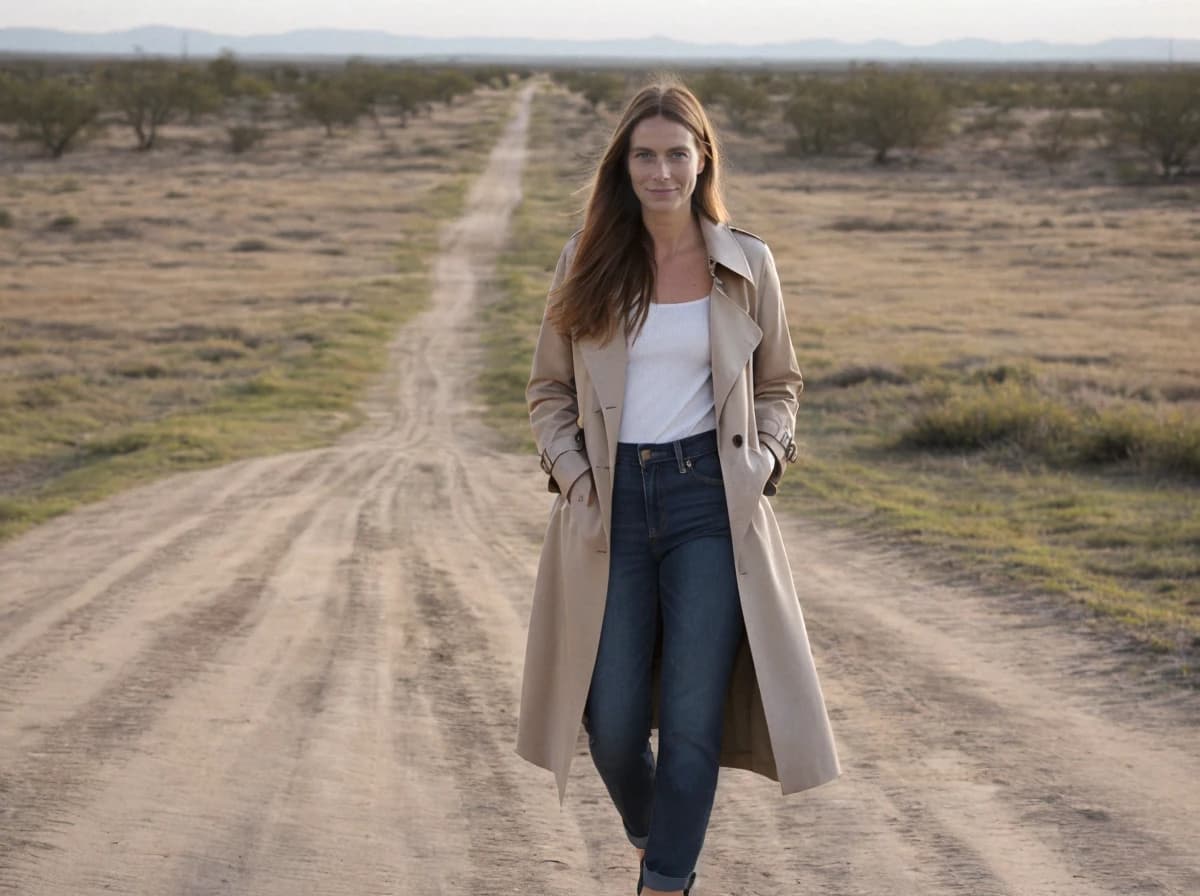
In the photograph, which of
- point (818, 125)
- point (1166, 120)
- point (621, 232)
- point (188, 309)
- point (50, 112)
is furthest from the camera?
point (818, 125)

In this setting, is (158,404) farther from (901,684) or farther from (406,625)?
(901,684)

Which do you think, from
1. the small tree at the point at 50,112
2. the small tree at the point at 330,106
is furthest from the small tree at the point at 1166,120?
the small tree at the point at 50,112

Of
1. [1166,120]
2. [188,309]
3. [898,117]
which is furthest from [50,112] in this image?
[1166,120]

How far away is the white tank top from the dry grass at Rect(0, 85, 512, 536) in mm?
6806

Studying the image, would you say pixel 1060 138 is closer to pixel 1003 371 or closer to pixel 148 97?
pixel 148 97

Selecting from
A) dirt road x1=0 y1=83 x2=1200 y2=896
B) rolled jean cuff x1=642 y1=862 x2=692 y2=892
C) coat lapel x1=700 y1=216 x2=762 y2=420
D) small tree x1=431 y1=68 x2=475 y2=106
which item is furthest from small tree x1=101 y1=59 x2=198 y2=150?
rolled jean cuff x1=642 y1=862 x2=692 y2=892

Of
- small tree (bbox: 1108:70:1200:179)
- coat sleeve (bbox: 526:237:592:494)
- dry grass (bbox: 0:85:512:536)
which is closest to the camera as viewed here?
coat sleeve (bbox: 526:237:592:494)

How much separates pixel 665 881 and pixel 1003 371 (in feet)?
36.9

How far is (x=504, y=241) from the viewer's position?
2714cm

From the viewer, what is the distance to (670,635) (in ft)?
9.66

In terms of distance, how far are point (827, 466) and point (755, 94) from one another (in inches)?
2124

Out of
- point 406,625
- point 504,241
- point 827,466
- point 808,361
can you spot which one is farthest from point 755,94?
point 406,625

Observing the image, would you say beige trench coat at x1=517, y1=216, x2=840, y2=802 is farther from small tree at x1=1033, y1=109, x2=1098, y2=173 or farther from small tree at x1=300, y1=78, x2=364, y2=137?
small tree at x1=300, y1=78, x2=364, y2=137

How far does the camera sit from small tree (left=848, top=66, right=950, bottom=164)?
47.0m
